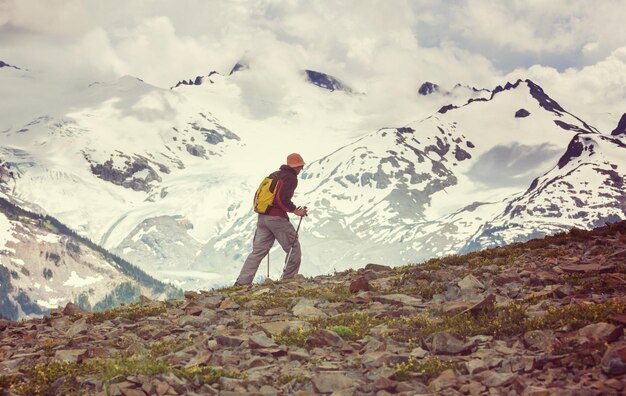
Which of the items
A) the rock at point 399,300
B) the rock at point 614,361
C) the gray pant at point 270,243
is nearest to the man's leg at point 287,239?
the gray pant at point 270,243

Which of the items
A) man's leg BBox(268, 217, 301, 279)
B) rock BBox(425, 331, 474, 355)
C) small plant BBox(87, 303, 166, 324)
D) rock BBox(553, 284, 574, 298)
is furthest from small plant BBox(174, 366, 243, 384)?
man's leg BBox(268, 217, 301, 279)

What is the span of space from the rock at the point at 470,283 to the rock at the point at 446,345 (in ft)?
16.3

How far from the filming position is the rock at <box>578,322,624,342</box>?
1132 cm

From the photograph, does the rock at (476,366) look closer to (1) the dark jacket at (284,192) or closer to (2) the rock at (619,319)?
(2) the rock at (619,319)

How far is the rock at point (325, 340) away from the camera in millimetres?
14094

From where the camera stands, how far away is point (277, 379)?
12047 mm

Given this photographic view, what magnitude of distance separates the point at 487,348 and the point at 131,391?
6.43 m

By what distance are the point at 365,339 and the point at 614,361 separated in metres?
5.30

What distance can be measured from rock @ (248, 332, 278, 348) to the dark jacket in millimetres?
10857

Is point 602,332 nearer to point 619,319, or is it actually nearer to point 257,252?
point 619,319

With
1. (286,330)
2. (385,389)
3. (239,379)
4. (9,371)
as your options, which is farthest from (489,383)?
(9,371)

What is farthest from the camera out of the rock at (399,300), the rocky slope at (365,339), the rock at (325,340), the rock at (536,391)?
the rock at (399,300)

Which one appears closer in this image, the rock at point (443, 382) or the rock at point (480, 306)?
the rock at point (443, 382)

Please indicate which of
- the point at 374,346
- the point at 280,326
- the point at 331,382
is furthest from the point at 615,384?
the point at 280,326
